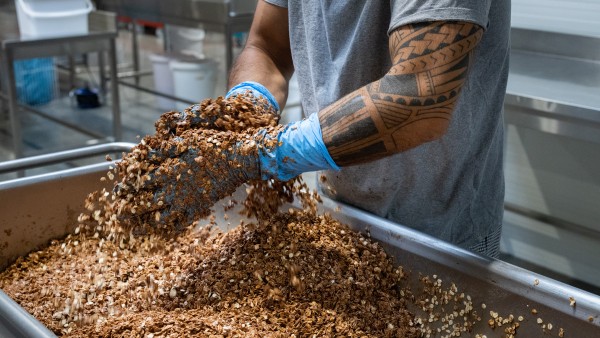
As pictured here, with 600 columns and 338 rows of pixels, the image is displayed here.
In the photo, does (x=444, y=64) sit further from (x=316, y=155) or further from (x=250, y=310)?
(x=250, y=310)

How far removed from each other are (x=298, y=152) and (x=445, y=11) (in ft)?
1.21

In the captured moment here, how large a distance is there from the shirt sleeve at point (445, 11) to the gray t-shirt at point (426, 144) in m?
0.17

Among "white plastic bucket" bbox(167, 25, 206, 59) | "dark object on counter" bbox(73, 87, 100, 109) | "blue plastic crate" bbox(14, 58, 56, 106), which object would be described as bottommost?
"dark object on counter" bbox(73, 87, 100, 109)

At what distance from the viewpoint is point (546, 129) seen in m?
2.31

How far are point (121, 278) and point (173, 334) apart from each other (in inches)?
13.1

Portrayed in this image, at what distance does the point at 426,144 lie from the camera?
135 cm

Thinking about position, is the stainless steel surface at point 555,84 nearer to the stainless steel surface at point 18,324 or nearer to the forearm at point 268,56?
the forearm at point 268,56

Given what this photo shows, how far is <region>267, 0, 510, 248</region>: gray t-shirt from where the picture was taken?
133 cm

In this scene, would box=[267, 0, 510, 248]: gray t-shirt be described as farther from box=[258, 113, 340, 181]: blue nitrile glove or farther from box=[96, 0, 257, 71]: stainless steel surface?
box=[96, 0, 257, 71]: stainless steel surface

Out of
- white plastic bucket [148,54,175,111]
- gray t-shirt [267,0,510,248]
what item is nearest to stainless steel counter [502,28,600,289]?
gray t-shirt [267,0,510,248]

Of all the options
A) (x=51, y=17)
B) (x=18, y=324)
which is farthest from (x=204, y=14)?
(x=18, y=324)

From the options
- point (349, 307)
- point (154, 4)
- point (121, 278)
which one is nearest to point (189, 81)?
point (154, 4)

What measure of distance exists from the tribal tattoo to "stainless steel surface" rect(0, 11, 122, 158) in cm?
280

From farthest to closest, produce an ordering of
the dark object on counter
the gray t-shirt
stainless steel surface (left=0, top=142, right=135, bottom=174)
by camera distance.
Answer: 1. the dark object on counter
2. stainless steel surface (left=0, top=142, right=135, bottom=174)
3. the gray t-shirt
